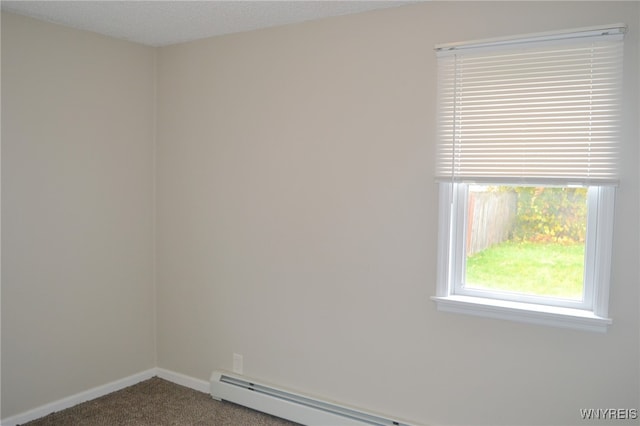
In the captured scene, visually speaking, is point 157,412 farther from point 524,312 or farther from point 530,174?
point 530,174

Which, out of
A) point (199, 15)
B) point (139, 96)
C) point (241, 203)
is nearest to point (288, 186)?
point (241, 203)

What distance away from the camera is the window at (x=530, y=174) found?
229 cm

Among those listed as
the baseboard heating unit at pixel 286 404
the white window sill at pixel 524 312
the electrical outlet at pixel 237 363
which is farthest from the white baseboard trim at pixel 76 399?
the white window sill at pixel 524 312

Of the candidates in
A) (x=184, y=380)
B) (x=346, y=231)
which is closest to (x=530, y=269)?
(x=346, y=231)

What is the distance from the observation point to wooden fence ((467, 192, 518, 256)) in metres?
2.60

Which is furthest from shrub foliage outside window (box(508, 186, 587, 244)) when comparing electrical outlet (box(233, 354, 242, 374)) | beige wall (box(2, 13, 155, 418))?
beige wall (box(2, 13, 155, 418))

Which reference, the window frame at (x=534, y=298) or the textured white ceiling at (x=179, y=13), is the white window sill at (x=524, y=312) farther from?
the textured white ceiling at (x=179, y=13)

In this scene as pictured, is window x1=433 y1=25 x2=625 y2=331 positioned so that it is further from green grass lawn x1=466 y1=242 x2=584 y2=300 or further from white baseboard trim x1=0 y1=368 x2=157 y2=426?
white baseboard trim x1=0 y1=368 x2=157 y2=426

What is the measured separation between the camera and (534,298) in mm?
2543

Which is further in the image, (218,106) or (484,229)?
(218,106)

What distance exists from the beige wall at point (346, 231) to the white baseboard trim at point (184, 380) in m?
0.06

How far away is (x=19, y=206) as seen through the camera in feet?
9.87

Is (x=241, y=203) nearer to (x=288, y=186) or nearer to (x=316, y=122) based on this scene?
(x=288, y=186)

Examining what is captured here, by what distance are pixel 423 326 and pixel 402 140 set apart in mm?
1013
